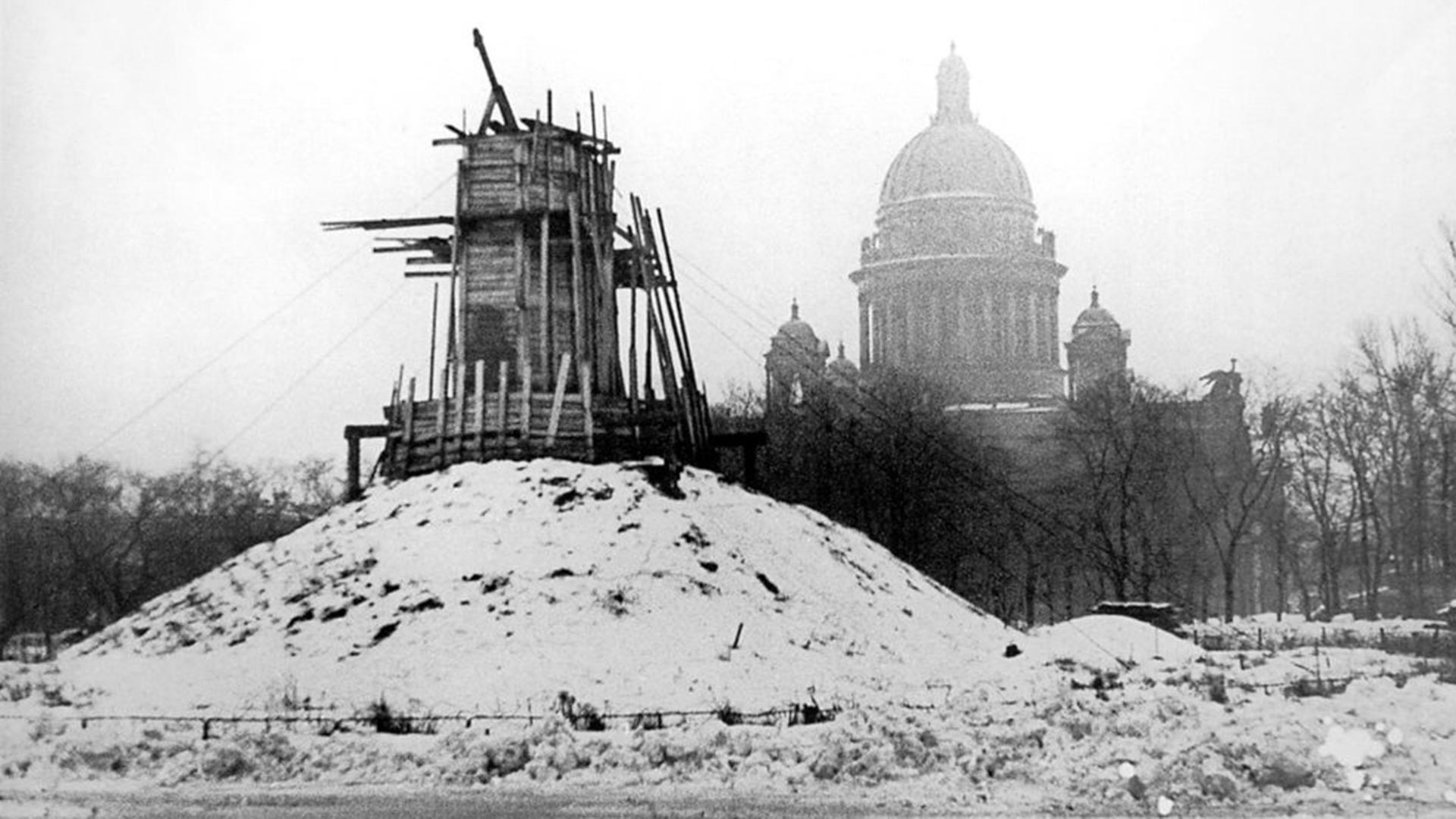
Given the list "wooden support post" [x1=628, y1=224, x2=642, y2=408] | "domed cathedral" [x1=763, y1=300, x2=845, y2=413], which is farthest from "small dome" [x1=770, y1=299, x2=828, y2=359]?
"wooden support post" [x1=628, y1=224, x2=642, y2=408]

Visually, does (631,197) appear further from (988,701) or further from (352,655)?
(988,701)

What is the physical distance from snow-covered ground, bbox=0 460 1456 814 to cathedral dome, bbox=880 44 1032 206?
201ft

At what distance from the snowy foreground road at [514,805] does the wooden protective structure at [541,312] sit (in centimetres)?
1603

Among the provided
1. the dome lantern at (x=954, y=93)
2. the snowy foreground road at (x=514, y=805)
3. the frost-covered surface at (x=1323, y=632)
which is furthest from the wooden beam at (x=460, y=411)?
the dome lantern at (x=954, y=93)

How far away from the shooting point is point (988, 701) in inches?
853

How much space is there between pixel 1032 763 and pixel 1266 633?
96.2 ft

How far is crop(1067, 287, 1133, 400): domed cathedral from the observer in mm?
91438

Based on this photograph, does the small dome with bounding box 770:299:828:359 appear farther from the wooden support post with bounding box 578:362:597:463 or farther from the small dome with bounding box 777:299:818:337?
the wooden support post with bounding box 578:362:597:463

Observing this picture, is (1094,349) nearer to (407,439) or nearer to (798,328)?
(798,328)

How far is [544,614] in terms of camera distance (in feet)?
82.8

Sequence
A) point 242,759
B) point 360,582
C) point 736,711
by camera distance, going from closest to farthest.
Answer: point 242,759, point 736,711, point 360,582

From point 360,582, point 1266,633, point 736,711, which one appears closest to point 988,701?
point 736,711

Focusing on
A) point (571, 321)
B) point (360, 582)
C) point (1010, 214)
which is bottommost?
point (360, 582)

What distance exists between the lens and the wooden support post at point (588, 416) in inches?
1252
